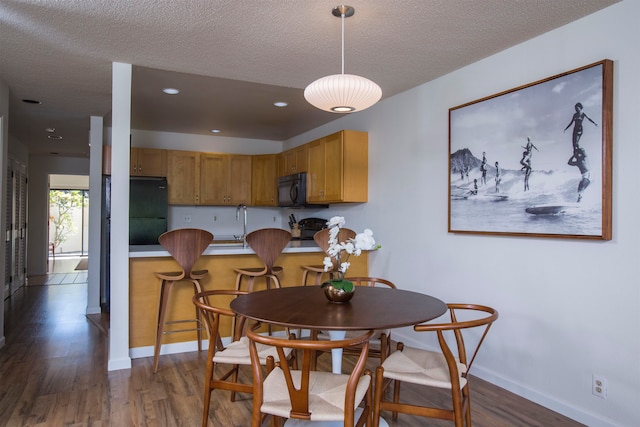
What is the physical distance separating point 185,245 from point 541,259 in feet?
8.46

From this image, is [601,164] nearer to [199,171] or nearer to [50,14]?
[50,14]

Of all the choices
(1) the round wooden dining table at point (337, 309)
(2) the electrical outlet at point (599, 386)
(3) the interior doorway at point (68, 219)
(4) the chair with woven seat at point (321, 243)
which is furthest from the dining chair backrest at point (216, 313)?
(3) the interior doorway at point (68, 219)

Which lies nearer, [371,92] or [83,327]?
[371,92]

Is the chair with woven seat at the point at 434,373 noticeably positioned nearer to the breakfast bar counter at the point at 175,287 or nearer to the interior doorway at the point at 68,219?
the breakfast bar counter at the point at 175,287

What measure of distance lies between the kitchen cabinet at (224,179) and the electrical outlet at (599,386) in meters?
4.95

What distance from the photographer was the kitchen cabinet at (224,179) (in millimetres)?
6098

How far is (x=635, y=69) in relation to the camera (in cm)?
219

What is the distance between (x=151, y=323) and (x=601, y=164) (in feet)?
11.3

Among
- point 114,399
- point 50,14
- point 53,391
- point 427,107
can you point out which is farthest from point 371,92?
point 53,391

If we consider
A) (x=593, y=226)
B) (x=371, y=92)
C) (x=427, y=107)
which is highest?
(x=427, y=107)

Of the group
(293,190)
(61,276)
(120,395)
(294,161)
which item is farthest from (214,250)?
(61,276)

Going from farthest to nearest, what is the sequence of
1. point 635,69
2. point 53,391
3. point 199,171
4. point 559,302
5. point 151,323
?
point 199,171 → point 151,323 → point 53,391 → point 559,302 → point 635,69

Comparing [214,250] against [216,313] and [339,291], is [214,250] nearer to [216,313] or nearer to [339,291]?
[216,313]

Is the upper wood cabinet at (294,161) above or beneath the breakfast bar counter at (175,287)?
above
